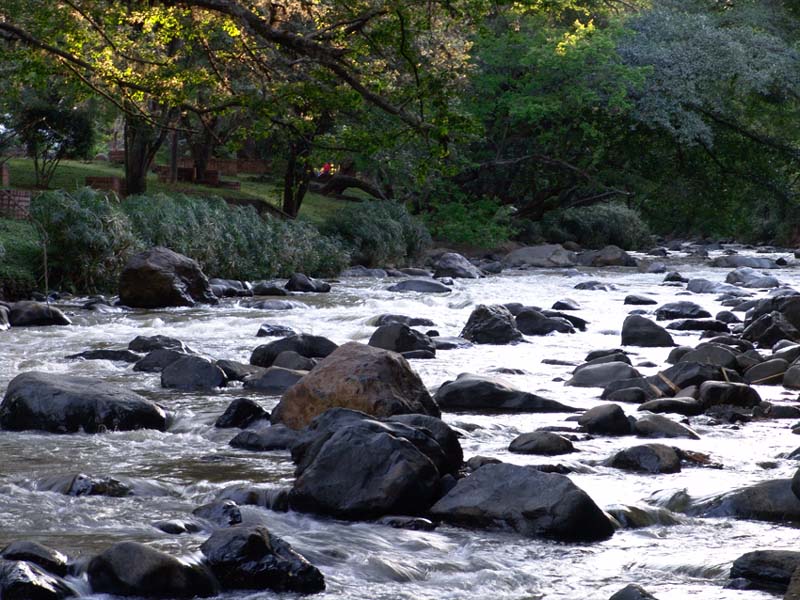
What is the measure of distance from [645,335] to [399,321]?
3.22 m

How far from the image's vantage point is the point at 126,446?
6.87 meters

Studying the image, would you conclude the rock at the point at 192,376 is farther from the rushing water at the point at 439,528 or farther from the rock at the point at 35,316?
the rock at the point at 35,316

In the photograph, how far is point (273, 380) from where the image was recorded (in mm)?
9258

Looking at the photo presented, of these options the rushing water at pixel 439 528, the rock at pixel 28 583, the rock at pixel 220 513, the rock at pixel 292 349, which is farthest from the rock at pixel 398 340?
the rock at pixel 28 583

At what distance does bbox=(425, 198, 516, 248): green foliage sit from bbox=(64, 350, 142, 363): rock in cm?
1841

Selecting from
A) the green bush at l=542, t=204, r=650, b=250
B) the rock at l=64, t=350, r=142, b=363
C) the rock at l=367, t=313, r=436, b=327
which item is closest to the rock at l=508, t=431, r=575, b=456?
the rock at l=64, t=350, r=142, b=363

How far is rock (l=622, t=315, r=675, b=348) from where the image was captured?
1236 centimetres

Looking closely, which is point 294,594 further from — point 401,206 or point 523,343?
point 401,206

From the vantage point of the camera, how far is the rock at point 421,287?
762 inches

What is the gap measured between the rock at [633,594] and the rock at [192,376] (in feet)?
18.3

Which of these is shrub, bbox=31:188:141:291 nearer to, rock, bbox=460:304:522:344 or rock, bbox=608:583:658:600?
rock, bbox=460:304:522:344

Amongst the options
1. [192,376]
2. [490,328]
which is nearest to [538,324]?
[490,328]

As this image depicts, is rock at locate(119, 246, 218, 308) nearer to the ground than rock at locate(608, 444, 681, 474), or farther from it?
nearer to the ground

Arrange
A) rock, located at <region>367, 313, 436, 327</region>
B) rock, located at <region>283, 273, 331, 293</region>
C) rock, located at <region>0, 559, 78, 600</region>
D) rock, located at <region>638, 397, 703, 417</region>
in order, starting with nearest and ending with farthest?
rock, located at <region>0, 559, 78, 600</region>
rock, located at <region>638, 397, 703, 417</region>
rock, located at <region>367, 313, 436, 327</region>
rock, located at <region>283, 273, 331, 293</region>
